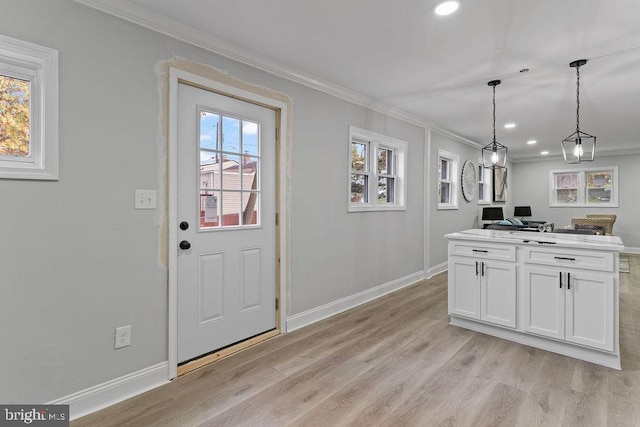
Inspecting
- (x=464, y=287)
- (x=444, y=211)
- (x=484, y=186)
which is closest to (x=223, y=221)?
(x=464, y=287)

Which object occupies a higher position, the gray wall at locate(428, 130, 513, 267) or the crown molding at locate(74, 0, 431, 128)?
the crown molding at locate(74, 0, 431, 128)

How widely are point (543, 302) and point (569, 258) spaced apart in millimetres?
421

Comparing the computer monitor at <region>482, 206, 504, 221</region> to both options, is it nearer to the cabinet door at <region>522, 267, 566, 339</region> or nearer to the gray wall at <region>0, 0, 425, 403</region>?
the cabinet door at <region>522, 267, 566, 339</region>

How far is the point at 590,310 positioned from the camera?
8.20 feet

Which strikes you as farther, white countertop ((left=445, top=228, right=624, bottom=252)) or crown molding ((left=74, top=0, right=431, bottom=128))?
white countertop ((left=445, top=228, right=624, bottom=252))

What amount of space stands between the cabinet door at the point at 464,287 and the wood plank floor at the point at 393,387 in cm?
22

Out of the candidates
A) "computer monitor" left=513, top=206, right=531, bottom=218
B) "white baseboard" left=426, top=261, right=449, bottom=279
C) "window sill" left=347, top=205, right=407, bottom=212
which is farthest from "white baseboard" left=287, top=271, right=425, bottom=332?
"computer monitor" left=513, top=206, right=531, bottom=218

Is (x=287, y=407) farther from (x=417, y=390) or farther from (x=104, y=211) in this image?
(x=104, y=211)

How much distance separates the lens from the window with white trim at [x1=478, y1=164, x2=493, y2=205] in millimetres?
7207

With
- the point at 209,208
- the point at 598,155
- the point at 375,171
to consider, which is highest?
the point at 598,155

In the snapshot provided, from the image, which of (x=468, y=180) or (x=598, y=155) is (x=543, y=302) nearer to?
(x=468, y=180)

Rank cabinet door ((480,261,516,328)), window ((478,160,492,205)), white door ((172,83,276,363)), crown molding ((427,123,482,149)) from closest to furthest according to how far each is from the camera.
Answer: white door ((172,83,276,363)) < cabinet door ((480,261,516,328)) < crown molding ((427,123,482,149)) < window ((478,160,492,205))

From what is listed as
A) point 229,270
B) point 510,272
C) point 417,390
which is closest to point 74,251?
point 229,270

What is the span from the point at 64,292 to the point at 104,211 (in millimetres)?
494
